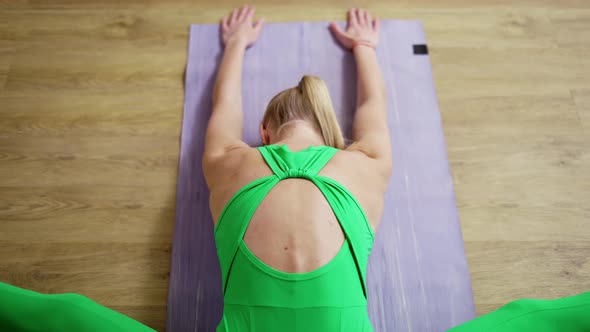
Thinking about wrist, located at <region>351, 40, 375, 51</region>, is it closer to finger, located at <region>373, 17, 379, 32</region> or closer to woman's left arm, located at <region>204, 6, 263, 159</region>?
finger, located at <region>373, 17, 379, 32</region>

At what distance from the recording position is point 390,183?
1.61 metres

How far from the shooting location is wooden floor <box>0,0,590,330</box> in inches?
59.5

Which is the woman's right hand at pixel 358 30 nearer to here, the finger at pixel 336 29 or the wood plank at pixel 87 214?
the finger at pixel 336 29

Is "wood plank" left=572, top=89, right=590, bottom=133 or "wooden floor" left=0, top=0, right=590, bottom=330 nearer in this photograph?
"wooden floor" left=0, top=0, right=590, bottom=330

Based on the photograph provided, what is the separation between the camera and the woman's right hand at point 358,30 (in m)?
1.81

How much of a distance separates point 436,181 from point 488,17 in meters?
0.89

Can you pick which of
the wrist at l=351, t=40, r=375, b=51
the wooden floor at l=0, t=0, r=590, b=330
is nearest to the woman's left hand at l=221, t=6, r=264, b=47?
the wooden floor at l=0, t=0, r=590, b=330

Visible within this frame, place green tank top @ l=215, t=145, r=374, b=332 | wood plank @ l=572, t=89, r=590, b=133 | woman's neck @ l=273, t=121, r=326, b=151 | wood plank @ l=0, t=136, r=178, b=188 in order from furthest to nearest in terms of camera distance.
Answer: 1. wood plank @ l=572, t=89, r=590, b=133
2. wood plank @ l=0, t=136, r=178, b=188
3. woman's neck @ l=273, t=121, r=326, b=151
4. green tank top @ l=215, t=145, r=374, b=332

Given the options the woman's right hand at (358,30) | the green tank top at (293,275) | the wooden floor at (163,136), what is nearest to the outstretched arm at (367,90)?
the woman's right hand at (358,30)

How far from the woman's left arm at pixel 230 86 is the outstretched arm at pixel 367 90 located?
38cm

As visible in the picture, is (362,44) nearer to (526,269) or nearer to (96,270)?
(526,269)

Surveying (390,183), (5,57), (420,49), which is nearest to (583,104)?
(420,49)

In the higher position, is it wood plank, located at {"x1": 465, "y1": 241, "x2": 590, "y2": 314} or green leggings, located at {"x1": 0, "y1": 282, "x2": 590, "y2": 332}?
green leggings, located at {"x1": 0, "y1": 282, "x2": 590, "y2": 332}

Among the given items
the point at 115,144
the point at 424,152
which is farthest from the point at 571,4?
the point at 115,144
